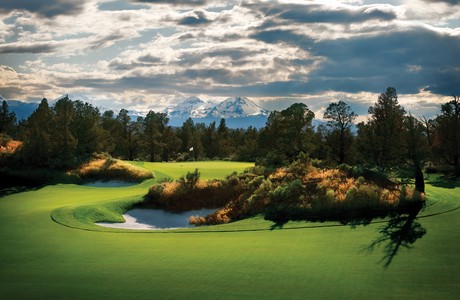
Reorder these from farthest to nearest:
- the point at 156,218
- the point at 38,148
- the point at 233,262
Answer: the point at 38,148 < the point at 156,218 < the point at 233,262

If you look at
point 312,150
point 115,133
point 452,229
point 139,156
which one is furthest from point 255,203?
point 139,156

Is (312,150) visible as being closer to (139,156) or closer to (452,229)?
(452,229)

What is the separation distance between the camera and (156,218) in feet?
93.8

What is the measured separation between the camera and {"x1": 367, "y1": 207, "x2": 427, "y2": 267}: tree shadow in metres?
15.6

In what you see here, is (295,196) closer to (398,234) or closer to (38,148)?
(398,234)

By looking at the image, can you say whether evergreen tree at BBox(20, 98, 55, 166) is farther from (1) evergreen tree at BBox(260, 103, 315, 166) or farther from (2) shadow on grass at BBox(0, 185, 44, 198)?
(1) evergreen tree at BBox(260, 103, 315, 166)

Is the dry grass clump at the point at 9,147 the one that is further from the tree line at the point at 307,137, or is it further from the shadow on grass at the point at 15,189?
the shadow on grass at the point at 15,189

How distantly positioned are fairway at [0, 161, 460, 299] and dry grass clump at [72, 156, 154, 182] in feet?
82.0

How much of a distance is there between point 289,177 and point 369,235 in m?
10.3

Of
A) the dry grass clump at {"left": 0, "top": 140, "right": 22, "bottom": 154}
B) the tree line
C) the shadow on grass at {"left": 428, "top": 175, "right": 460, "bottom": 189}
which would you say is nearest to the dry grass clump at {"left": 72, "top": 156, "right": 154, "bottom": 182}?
the tree line

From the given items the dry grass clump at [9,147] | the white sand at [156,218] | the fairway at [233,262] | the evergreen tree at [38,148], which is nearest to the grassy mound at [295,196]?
the white sand at [156,218]

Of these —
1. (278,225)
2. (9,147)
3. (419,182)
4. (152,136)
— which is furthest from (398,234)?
(152,136)

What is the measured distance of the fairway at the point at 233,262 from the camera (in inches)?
489

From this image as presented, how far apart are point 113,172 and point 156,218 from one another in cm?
2091
